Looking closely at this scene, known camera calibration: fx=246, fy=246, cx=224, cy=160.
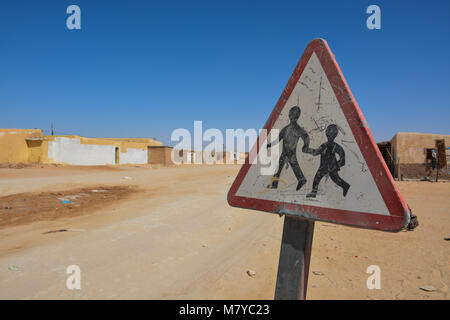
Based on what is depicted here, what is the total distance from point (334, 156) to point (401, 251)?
3.60 m

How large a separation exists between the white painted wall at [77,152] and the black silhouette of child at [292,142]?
24848 mm

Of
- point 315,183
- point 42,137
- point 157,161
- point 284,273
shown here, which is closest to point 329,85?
point 315,183

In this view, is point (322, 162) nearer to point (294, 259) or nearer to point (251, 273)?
point (294, 259)

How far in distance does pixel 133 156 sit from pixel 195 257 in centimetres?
3060

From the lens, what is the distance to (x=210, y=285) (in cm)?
266

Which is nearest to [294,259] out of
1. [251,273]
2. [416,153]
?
[251,273]

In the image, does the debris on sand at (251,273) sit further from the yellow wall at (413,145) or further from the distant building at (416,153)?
the yellow wall at (413,145)

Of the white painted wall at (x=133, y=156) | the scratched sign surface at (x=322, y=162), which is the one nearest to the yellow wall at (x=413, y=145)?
the scratched sign surface at (x=322, y=162)

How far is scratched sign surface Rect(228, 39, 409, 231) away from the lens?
1108 mm

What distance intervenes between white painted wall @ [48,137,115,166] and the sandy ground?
753 inches

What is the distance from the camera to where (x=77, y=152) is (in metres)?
23.2

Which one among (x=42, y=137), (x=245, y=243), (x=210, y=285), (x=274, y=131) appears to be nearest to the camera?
(x=274, y=131)

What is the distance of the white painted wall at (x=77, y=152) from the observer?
70.3 ft
